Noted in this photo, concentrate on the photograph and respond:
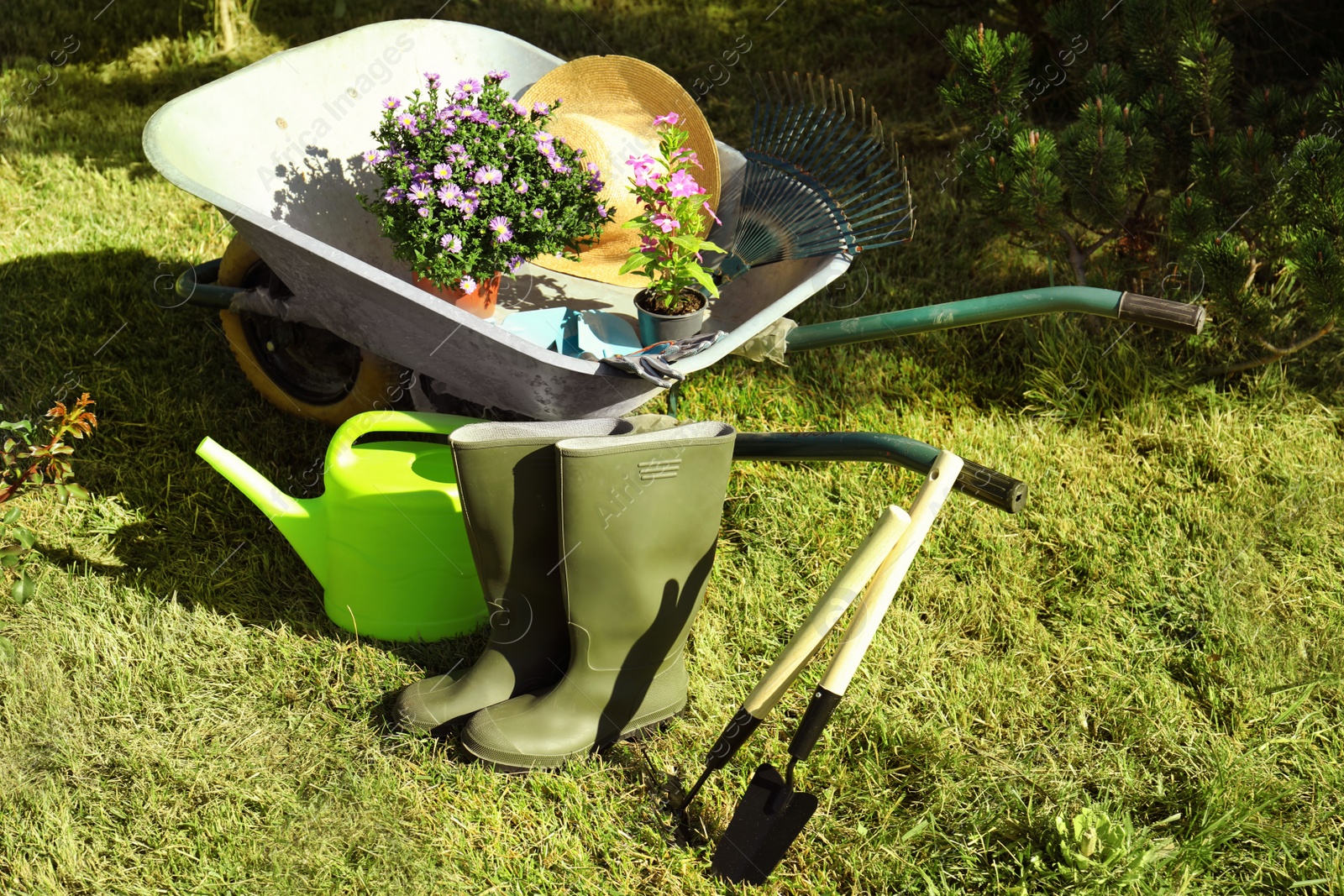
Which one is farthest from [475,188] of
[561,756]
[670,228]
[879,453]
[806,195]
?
[561,756]

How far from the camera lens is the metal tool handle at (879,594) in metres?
1.54

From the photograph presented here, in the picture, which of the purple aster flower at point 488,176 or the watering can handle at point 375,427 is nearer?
the watering can handle at point 375,427

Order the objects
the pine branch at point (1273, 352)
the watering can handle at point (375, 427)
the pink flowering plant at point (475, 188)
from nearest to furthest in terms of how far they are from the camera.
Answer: the watering can handle at point (375, 427), the pink flowering plant at point (475, 188), the pine branch at point (1273, 352)

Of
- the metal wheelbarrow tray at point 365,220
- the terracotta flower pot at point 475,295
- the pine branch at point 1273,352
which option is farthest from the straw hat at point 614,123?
the pine branch at point 1273,352

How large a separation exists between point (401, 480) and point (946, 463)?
1091 millimetres

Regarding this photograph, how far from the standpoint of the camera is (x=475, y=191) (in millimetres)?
2160

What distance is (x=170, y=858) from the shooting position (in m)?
1.84

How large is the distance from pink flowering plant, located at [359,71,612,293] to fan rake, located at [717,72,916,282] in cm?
35

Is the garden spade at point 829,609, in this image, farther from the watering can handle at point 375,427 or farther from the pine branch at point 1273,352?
the pine branch at point 1273,352

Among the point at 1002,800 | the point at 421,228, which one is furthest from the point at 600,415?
the point at 1002,800

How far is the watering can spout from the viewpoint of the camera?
6.94 feet

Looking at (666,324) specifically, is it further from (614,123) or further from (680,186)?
(614,123)

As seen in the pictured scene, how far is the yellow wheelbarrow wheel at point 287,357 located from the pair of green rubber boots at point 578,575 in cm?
87

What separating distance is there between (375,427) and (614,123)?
1.00 m
